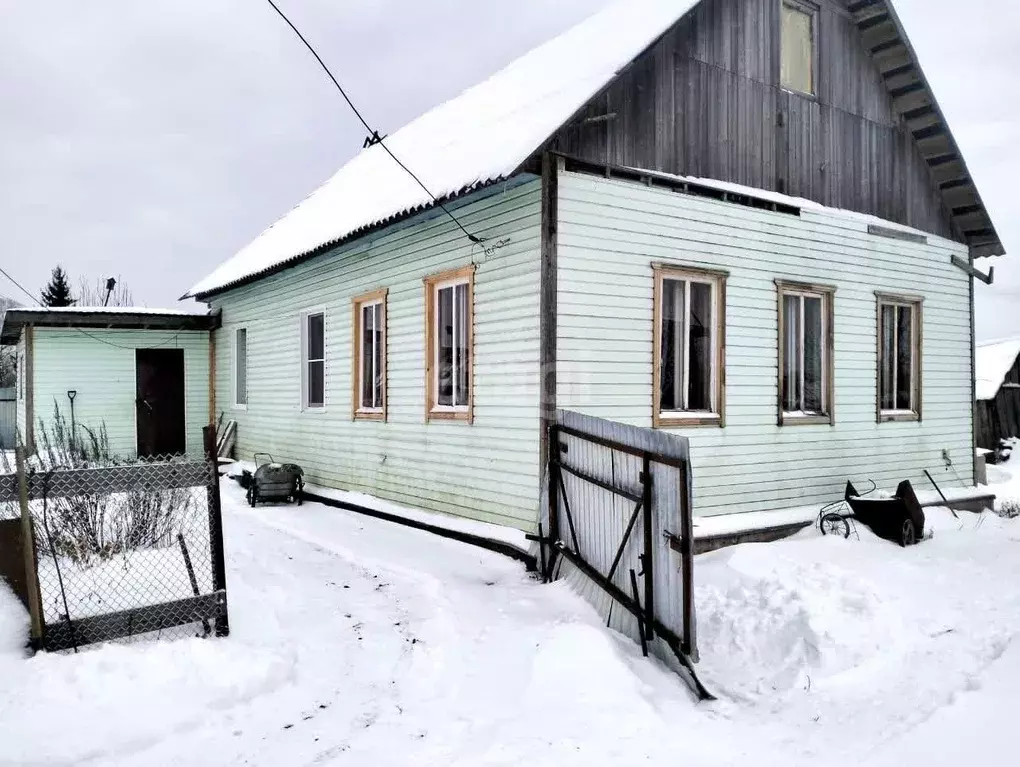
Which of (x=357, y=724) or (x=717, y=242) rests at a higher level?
(x=717, y=242)

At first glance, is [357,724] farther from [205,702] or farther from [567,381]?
[567,381]

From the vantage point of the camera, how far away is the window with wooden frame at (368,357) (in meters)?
10.6

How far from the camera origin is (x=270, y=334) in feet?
45.6

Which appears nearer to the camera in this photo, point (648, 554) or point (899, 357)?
point (648, 554)

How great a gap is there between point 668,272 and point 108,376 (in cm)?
1277

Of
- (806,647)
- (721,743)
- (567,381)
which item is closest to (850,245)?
(567,381)

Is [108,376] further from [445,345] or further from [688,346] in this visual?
[688,346]

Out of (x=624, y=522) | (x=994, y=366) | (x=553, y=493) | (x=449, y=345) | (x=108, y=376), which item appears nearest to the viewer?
(x=624, y=522)

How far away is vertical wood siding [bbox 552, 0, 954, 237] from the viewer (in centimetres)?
836

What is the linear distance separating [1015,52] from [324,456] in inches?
634

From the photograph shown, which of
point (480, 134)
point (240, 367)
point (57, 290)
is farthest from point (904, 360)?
point (57, 290)

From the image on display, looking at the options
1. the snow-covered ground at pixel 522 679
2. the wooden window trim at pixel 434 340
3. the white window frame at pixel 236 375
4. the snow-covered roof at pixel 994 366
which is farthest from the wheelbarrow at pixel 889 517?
the snow-covered roof at pixel 994 366

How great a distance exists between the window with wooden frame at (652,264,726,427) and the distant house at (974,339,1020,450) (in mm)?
17031

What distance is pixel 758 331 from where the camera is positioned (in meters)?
9.41
